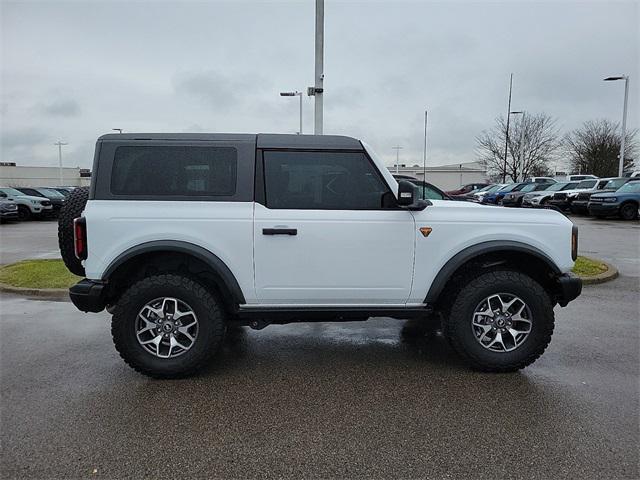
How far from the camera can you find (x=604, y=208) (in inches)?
761

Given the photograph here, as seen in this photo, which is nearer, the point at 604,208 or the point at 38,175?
the point at 604,208

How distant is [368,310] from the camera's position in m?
4.05

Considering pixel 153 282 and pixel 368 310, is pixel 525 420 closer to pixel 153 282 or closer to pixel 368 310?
pixel 368 310

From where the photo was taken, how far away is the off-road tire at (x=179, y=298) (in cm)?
385

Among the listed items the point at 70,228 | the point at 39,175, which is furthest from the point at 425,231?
the point at 39,175

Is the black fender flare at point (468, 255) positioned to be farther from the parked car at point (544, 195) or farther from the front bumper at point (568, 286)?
the parked car at point (544, 195)

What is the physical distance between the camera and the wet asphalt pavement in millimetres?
2801

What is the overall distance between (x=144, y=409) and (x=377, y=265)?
7.00ft

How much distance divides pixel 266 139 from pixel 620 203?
64.2ft

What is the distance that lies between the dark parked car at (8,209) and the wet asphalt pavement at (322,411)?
58.1ft

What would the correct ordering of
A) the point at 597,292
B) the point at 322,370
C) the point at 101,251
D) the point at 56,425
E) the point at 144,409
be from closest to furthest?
the point at 56,425
the point at 144,409
the point at 101,251
the point at 322,370
the point at 597,292

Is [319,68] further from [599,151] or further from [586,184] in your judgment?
[599,151]

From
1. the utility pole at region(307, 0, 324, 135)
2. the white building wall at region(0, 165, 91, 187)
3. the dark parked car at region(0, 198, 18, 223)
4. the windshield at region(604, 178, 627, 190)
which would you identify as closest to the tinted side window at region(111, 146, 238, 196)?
the utility pole at region(307, 0, 324, 135)

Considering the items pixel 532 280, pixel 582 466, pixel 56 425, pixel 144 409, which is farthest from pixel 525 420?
pixel 56 425
